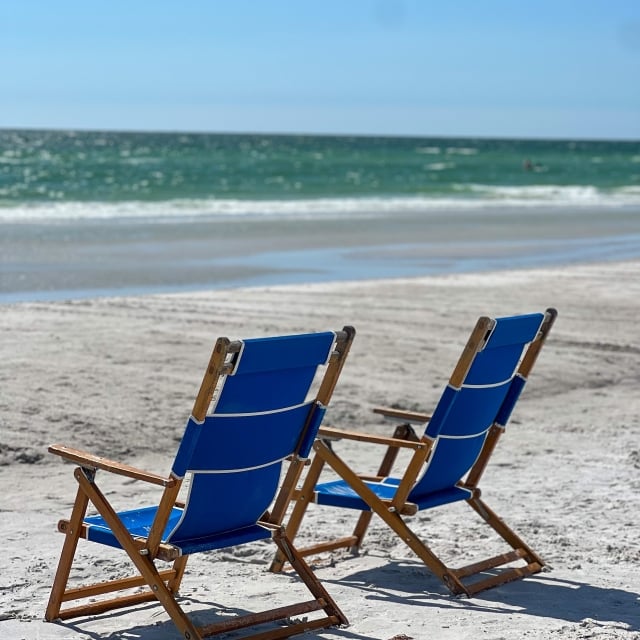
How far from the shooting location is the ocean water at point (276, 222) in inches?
605

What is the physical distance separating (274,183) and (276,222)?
17806 millimetres

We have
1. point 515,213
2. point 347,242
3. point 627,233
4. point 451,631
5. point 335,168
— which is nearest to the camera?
point 451,631

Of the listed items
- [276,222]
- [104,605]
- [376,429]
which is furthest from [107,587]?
[276,222]

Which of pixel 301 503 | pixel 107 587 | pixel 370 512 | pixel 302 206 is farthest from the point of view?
pixel 302 206

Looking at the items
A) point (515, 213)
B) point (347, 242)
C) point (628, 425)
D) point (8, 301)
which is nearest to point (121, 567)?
point (628, 425)

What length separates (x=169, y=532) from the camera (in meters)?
3.74

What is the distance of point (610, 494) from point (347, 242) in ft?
48.0

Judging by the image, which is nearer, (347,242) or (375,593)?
(375,593)

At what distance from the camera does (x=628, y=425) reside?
7.26 meters

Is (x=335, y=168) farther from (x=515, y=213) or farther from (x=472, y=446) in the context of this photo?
(x=472, y=446)

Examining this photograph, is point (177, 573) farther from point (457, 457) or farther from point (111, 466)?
point (457, 457)

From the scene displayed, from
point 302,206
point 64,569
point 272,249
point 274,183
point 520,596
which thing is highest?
point 274,183

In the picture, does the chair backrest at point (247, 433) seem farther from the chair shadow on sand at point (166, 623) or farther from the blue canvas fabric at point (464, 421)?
the blue canvas fabric at point (464, 421)

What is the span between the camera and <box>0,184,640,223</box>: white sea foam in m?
27.2
